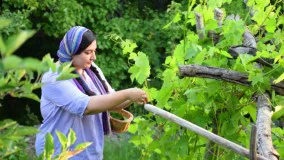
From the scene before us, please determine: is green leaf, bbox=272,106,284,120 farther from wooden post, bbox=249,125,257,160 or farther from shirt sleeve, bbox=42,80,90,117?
shirt sleeve, bbox=42,80,90,117

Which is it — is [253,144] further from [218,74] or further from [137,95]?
[137,95]

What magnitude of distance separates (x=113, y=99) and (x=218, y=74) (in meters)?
0.61

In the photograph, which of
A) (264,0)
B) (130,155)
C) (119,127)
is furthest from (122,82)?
(264,0)

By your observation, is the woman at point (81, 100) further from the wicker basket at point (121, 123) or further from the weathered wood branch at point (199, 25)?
the weathered wood branch at point (199, 25)

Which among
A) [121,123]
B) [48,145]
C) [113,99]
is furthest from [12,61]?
[121,123]

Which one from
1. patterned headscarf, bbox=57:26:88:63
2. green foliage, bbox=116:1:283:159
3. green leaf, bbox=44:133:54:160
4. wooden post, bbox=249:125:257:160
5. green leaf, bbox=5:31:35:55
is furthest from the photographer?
patterned headscarf, bbox=57:26:88:63

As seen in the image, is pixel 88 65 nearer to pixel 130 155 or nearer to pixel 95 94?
pixel 95 94

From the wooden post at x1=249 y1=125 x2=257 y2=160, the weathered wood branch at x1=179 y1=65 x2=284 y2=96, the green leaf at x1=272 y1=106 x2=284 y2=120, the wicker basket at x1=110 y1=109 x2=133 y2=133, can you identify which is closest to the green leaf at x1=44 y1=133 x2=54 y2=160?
the wooden post at x1=249 y1=125 x2=257 y2=160

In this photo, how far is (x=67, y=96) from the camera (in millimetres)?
3359

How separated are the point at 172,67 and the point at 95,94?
450 millimetres

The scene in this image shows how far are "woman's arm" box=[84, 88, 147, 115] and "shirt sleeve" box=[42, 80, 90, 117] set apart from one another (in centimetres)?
4

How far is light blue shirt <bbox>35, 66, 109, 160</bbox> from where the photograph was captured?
3.35 meters

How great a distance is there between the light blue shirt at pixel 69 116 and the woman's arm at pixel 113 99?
38mm

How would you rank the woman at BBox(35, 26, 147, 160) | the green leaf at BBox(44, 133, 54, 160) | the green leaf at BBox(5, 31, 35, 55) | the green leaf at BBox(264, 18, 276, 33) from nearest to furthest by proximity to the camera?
1. the green leaf at BBox(5, 31, 35, 55)
2. the green leaf at BBox(44, 133, 54, 160)
3. the green leaf at BBox(264, 18, 276, 33)
4. the woman at BBox(35, 26, 147, 160)
